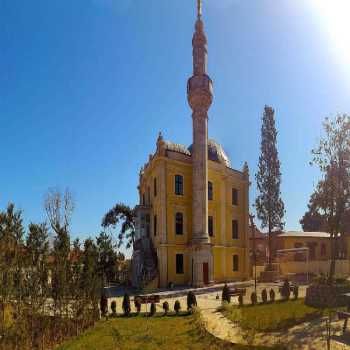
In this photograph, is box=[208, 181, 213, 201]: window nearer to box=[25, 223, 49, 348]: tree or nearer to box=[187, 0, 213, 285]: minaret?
box=[187, 0, 213, 285]: minaret

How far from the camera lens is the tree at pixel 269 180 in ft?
131

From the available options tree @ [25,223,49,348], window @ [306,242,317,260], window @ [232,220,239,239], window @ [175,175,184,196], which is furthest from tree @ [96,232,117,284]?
window @ [306,242,317,260]

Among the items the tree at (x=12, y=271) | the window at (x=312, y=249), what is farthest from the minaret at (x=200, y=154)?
the tree at (x=12, y=271)

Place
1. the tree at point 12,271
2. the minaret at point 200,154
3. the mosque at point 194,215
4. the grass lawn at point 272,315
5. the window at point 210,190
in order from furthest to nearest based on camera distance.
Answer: the window at point 210,190
the mosque at point 194,215
the minaret at point 200,154
the grass lawn at point 272,315
the tree at point 12,271

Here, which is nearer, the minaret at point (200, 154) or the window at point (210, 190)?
the minaret at point (200, 154)

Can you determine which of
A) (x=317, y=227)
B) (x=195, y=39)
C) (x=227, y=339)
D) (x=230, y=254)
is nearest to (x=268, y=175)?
(x=230, y=254)

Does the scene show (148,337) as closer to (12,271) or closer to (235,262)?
(12,271)

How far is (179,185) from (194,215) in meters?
3.32

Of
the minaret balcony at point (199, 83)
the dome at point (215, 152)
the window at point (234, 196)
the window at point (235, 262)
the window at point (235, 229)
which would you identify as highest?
the minaret balcony at point (199, 83)

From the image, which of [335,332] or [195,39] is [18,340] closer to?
[335,332]

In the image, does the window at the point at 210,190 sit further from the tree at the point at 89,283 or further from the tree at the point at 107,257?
the tree at the point at 89,283

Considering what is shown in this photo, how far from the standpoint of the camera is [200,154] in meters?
31.8

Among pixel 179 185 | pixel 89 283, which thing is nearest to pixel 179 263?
pixel 179 185

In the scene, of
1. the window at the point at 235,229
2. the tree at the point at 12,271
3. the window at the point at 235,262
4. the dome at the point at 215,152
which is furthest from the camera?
the dome at the point at 215,152
